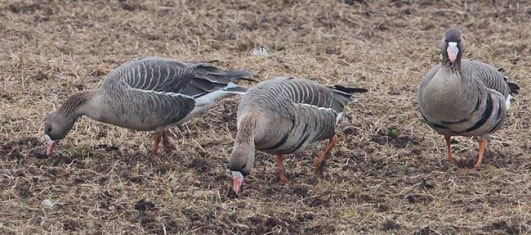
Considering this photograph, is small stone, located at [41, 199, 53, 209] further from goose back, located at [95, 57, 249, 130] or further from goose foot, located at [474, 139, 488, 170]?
goose foot, located at [474, 139, 488, 170]

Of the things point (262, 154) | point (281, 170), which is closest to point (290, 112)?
point (281, 170)

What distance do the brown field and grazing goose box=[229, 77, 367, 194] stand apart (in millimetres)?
328

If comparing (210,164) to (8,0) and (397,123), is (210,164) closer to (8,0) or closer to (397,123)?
(397,123)

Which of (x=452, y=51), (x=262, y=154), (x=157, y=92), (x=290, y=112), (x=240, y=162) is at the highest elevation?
(x=452, y=51)

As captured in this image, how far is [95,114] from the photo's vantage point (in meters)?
8.05

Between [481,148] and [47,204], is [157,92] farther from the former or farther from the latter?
[481,148]

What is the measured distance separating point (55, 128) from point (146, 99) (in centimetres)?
74

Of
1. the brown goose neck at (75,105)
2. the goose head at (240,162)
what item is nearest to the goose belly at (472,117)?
the goose head at (240,162)

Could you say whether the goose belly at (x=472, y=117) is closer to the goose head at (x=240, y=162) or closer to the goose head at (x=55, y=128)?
the goose head at (x=240, y=162)

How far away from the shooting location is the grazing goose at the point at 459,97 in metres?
7.47

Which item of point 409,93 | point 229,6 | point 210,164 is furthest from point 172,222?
point 229,6

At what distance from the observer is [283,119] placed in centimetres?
724

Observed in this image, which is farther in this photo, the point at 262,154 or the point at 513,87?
the point at 513,87

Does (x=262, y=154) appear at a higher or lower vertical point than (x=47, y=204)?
lower
